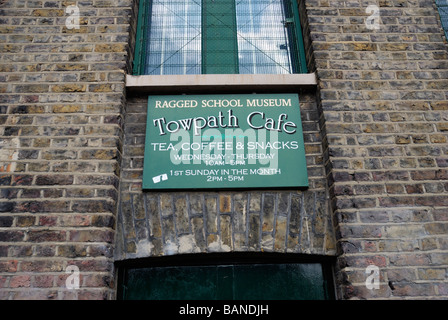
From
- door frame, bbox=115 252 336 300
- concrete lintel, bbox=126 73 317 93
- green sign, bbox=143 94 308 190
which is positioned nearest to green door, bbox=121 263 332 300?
door frame, bbox=115 252 336 300

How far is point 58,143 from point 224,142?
1330 mm

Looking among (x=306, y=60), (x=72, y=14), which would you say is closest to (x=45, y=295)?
(x=72, y=14)

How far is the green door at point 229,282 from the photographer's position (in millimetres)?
2535

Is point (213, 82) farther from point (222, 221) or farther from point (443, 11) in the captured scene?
point (443, 11)

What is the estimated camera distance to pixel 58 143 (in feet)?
8.63

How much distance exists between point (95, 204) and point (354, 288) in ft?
6.38

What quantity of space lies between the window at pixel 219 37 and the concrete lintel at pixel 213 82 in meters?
0.36

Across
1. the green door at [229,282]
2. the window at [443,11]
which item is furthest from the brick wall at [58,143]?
the window at [443,11]

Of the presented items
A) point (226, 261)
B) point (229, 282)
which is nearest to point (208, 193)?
point (226, 261)

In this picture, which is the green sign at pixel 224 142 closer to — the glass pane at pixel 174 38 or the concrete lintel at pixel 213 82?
the concrete lintel at pixel 213 82

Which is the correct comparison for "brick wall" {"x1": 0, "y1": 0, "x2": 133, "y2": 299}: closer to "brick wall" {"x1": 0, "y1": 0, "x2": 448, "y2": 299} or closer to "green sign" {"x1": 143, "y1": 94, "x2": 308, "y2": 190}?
"brick wall" {"x1": 0, "y1": 0, "x2": 448, "y2": 299}

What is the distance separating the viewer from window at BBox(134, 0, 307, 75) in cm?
335

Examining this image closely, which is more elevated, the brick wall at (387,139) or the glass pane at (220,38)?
the glass pane at (220,38)

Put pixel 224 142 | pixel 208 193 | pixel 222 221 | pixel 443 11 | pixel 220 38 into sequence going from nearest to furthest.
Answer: pixel 222 221 → pixel 208 193 → pixel 224 142 → pixel 220 38 → pixel 443 11
